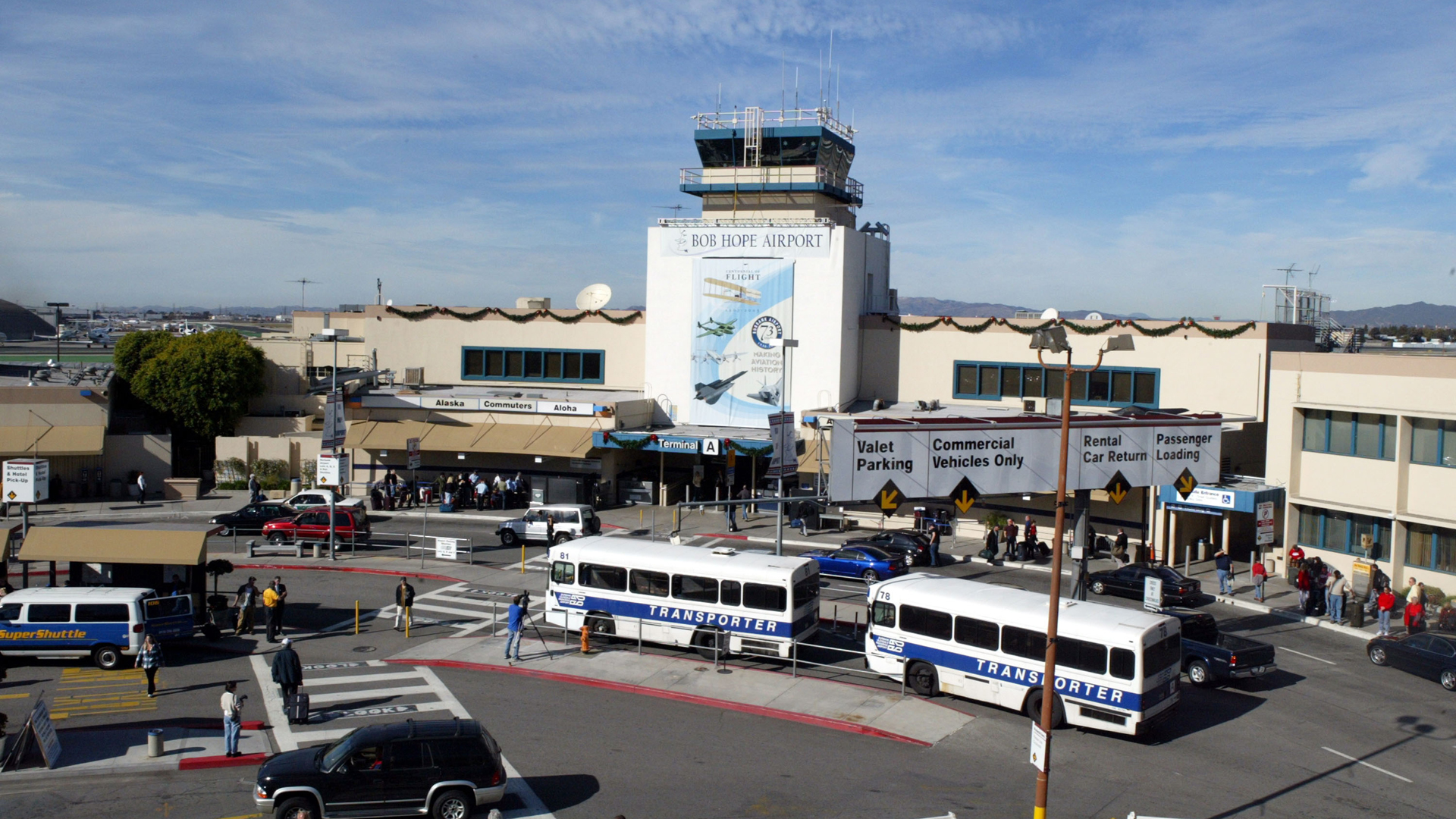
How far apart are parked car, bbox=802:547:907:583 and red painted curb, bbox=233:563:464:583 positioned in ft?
40.3

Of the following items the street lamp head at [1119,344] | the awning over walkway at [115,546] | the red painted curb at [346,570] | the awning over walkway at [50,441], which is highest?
the street lamp head at [1119,344]

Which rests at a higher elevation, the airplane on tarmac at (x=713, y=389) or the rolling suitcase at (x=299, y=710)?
the airplane on tarmac at (x=713, y=389)

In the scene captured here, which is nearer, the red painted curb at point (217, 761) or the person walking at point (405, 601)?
the red painted curb at point (217, 761)

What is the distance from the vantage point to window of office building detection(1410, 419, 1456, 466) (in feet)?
108

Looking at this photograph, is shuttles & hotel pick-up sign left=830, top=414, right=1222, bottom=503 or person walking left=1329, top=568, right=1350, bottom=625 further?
person walking left=1329, top=568, right=1350, bottom=625

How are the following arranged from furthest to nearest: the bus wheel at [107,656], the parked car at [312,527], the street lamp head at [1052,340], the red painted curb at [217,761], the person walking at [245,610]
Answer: the parked car at [312,527]
the person walking at [245,610]
the bus wheel at [107,656]
the red painted curb at [217,761]
the street lamp head at [1052,340]

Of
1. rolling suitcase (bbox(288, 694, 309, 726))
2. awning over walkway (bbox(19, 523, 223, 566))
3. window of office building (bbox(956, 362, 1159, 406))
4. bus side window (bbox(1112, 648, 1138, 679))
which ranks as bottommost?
rolling suitcase (bbox(288, 694, 309, 726))

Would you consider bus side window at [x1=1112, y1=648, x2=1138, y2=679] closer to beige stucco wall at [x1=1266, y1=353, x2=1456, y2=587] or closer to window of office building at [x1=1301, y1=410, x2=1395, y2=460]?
beige stucco wall at [x1=1266, y1=353, x2=1456, y2=587]

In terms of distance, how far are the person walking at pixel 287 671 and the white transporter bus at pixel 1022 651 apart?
11.9 metres

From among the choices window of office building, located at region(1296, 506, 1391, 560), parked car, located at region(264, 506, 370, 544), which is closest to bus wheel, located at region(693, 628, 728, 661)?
parked car, located at region(264, 506, 370, 544)

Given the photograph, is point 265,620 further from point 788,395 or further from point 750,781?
point 788,395

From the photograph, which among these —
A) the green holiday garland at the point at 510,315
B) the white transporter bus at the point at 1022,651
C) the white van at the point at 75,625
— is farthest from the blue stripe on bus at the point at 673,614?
the green holiday garland at the point at 510,315

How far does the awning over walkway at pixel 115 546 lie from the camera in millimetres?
25609

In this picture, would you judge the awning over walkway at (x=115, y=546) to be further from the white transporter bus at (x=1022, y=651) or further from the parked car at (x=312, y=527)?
the white transporter bus at (x=1022, y=651)
